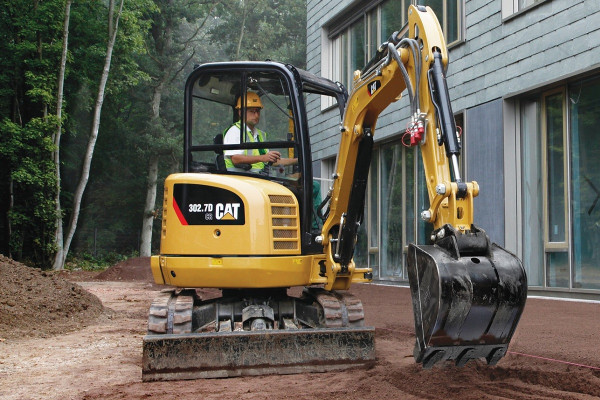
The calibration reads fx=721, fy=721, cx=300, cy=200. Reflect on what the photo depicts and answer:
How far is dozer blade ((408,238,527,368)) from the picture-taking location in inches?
163

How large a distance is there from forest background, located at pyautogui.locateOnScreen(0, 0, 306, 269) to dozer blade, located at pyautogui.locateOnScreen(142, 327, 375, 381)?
18488 millimetres

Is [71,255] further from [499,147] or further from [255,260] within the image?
[255,260]

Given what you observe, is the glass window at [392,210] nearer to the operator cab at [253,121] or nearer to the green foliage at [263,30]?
the operator cab at [253,121]

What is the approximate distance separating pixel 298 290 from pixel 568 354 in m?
7.07

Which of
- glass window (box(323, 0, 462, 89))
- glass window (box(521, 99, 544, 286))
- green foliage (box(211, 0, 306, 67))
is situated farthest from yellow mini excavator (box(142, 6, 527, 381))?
green foliage (box(211, 0, 306, 67))

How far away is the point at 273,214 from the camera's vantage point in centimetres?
596

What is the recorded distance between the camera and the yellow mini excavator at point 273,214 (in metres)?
5.02

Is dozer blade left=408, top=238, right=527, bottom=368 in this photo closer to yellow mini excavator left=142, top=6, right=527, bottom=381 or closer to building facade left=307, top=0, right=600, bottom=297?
yellow mini excavator left=142, top=6, right=527, bottom=381

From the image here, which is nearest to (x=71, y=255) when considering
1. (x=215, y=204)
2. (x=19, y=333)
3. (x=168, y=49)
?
(x=168, y=49)

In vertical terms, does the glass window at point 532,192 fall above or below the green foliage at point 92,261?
above

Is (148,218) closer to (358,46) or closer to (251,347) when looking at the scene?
(358,46)

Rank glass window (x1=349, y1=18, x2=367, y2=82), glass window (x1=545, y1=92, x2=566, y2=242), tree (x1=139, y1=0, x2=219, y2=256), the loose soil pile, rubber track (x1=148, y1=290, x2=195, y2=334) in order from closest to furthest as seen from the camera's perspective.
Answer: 1. rubber track (x1=148, y1=290, x2=195, y2=334)
2. the loose soil pile
3. glass window (x1=545, y1=92, x2=566, y2=242)
4. glass window (x1=349, y1=18, x2=367, y2=82)
5. tree (x1=139, y1=0, x2=219, y2=256)

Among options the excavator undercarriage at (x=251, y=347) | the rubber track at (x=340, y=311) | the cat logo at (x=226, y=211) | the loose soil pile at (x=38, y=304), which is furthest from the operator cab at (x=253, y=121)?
the loose soil pile at (x=38, y=304)

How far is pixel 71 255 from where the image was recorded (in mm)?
32062
